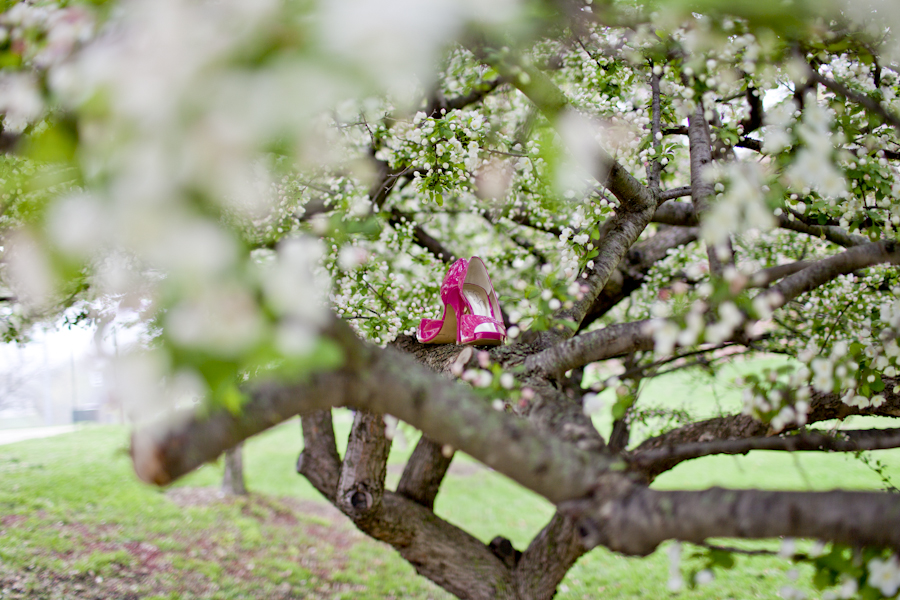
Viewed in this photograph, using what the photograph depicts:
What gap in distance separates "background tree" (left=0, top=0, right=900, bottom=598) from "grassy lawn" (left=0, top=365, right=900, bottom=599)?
2.48m

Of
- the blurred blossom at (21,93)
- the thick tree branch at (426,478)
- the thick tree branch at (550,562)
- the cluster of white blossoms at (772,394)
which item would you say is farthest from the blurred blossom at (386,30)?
the thick tree branch at (426,478)

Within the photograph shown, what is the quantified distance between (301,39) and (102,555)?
828cm

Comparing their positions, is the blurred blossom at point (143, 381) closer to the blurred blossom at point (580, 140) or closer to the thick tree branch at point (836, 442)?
the thick tree branch at point (836, 442)

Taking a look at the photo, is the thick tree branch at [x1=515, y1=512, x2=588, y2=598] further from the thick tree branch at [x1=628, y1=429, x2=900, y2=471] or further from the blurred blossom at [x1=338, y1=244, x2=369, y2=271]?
the blurred blossom at [x1=338, y1=244, x2=369, y2=271]

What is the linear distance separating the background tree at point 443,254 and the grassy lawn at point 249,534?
248 cm

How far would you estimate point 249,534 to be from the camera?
8.42 meters

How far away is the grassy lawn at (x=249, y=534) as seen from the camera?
650 centimetres

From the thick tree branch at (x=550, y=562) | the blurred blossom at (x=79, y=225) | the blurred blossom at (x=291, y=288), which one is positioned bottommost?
the thick tree branch at (x=550, y=562)

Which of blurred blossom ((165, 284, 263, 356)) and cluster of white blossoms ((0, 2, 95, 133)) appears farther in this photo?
cluster of white blossoms ((0, 2, 95, 133))

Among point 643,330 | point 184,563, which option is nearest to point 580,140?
point 643,330

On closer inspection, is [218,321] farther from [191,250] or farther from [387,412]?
[387,412]

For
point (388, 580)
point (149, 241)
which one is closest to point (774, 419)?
point (149, 241)

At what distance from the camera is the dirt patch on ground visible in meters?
6.06

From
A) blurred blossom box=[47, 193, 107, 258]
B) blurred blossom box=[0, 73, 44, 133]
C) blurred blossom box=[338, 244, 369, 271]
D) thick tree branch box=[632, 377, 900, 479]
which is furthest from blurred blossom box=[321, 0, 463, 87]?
blurred blossom box=[338, 244, 369, 271]
